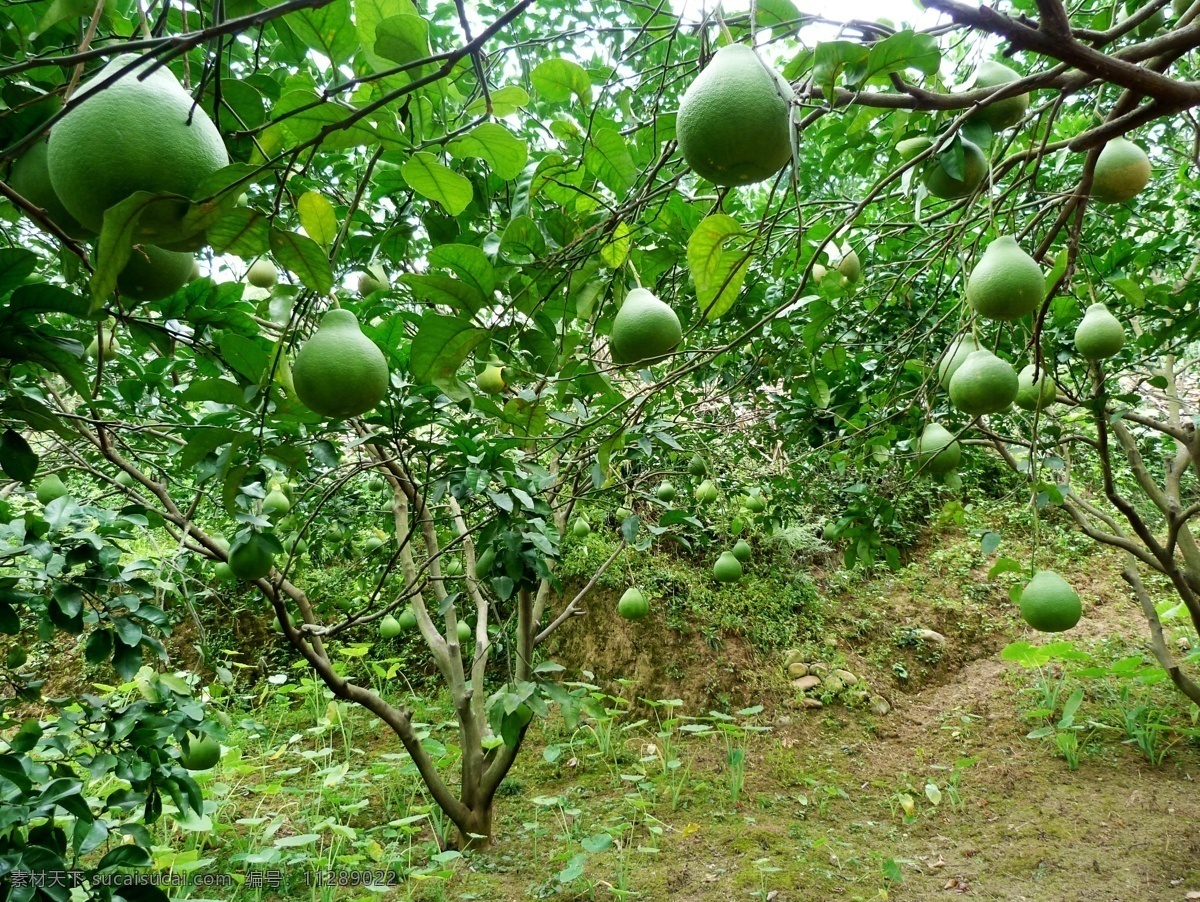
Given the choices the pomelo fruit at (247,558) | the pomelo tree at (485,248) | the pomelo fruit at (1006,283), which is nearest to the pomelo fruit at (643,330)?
the pomelo tree at (485,248)

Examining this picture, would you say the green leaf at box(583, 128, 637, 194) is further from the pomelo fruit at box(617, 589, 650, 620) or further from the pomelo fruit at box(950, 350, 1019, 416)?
the pomelo fruit at box(617, 589, 650, 620)

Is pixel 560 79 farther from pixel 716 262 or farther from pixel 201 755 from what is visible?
pixel 201 755

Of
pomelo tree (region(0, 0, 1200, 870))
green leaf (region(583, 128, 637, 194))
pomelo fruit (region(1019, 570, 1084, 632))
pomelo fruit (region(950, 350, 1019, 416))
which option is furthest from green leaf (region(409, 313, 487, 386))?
pomelo fruit (region(1019, 570, 1084, 632))

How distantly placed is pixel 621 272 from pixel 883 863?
257 cm

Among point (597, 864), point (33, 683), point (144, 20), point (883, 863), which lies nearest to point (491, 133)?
point (144, 20)

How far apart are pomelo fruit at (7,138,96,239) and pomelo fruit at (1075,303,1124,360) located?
1.56 m

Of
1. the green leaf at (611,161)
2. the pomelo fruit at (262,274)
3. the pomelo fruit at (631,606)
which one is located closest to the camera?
the green leaf at (611,161)

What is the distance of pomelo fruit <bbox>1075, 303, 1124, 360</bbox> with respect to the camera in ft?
4.17

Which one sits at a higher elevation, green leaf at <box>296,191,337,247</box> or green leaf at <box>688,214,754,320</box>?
green leaf at <box>688,214,754,320</box>

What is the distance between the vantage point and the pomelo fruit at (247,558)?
1.49 meters

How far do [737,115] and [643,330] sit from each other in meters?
0.31

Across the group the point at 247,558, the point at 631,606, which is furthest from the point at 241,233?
the point at 631,606

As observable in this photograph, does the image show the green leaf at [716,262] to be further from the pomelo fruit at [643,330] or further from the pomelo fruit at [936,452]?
the pomelo fruit at [936,452]

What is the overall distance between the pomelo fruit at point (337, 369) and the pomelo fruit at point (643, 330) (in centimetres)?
32
